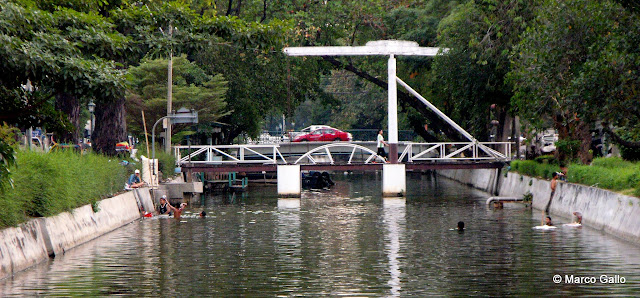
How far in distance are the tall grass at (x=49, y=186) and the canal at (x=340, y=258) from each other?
1225 millimetres

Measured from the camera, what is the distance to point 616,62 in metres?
24.9

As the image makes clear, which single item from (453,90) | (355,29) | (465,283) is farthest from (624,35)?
(355,29)

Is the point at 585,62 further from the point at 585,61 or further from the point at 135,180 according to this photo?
the point at 135,180

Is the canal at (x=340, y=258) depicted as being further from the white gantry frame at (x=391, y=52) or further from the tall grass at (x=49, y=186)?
the white gantry frame at (x=391, y=52)

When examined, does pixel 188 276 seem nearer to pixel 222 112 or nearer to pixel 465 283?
pixel 465 283

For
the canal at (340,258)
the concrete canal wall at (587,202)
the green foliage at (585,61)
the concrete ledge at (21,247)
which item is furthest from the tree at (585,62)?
the concrete ledge at (21,247)

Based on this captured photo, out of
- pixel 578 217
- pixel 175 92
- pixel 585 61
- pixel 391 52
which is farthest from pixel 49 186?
pixel 175 92

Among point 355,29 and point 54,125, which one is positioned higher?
point 355,29

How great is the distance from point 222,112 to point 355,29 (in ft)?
31.7

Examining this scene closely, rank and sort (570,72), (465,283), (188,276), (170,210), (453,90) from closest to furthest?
(465,283), (188,276), (570,72), (170,210), (453,90)

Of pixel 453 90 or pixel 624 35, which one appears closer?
pixel 624 35

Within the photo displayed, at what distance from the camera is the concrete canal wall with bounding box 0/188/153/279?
17.8 metres

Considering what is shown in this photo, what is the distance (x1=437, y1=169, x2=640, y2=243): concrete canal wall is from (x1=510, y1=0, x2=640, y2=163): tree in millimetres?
2322

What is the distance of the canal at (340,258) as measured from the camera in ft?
53.7
